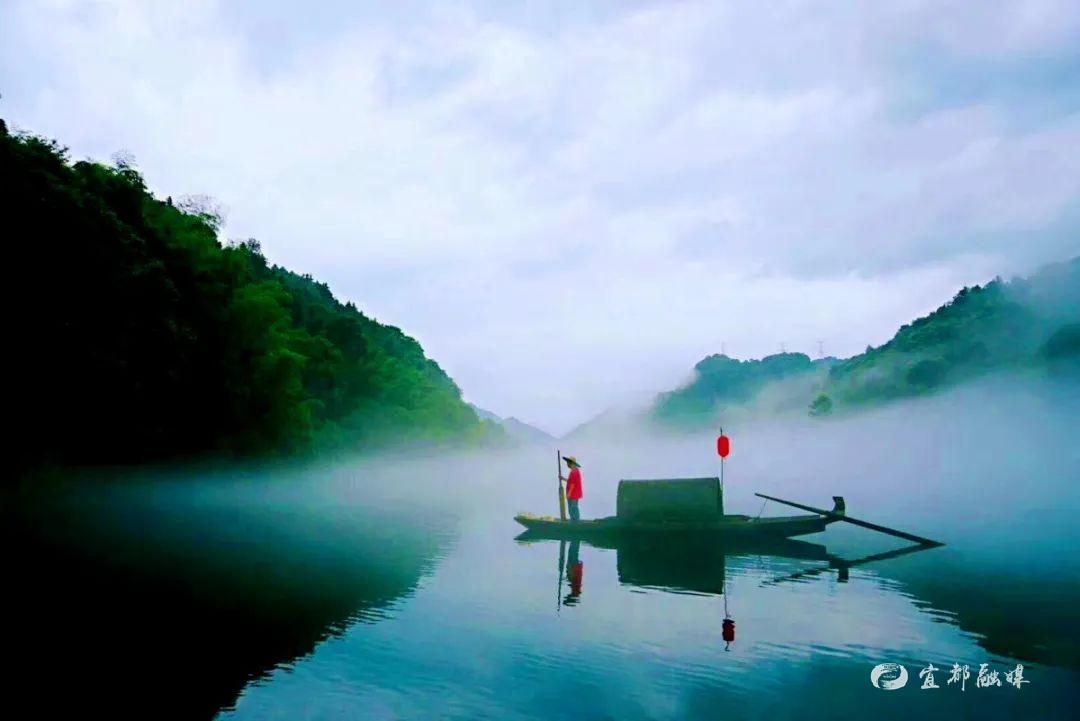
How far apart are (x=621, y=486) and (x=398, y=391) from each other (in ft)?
263

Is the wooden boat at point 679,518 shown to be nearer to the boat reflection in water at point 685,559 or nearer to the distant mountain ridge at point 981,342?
the boat reflection in water at point 685,559

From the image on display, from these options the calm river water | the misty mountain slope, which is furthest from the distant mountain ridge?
the calm river water

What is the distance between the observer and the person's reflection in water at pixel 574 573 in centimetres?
1740

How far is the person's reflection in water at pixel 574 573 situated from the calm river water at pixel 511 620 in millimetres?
158

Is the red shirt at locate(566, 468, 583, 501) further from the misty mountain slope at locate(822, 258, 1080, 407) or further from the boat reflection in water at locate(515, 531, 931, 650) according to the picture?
the misty mountain slope at locate(822, 258, 1080, 407)

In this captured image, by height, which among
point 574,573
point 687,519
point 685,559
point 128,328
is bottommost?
point 574,573

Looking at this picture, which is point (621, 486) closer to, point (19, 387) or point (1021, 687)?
point (1021, 687)

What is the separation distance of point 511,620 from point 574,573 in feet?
19.2
